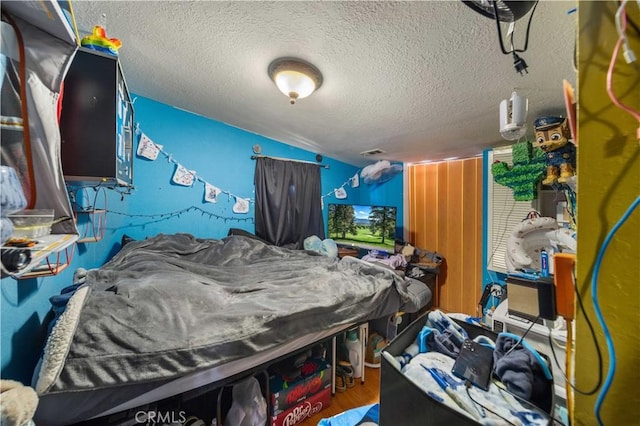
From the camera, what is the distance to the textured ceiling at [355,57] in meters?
1.02

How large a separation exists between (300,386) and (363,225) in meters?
2.04

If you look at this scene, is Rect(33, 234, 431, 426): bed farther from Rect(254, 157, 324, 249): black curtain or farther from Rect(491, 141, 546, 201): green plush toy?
Rect(491, 141, 546, 201): green plush toy

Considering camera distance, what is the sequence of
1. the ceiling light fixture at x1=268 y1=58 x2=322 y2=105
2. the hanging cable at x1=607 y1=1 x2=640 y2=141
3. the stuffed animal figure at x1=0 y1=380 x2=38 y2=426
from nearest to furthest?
the hanging cable at x1=607 y1=1 x2=640 y2=141 → the stuffed animal figure at x1=0 y1=380 x2=38 y2=426 → the ceiling light fixture at x1=268 y1=58 x2=322 y2=105

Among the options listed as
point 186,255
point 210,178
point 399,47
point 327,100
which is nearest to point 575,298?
point 399,47

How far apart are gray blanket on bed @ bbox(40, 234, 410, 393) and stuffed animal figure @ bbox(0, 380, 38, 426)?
0.86ft

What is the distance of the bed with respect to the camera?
84 centimetres

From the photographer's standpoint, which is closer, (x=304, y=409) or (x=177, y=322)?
(x=177, y=322)

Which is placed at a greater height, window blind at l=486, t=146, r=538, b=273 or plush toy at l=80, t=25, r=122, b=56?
plush toy at l=80, t=25, r=122, b=56

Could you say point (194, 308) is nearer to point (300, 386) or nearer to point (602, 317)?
point (300, 386)

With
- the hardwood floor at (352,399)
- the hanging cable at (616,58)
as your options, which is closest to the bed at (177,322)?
the hardwood floor at (352,399)

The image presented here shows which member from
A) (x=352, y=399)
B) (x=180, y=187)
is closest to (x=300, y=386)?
(x=352, y=399)

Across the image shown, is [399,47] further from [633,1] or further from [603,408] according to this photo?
[603,408]

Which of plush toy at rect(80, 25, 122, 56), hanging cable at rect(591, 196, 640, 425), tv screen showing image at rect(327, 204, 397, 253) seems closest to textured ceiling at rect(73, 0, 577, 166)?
plush toy at rect(80, 25, 122, 56)

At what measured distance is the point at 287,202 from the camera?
10.2 ft
